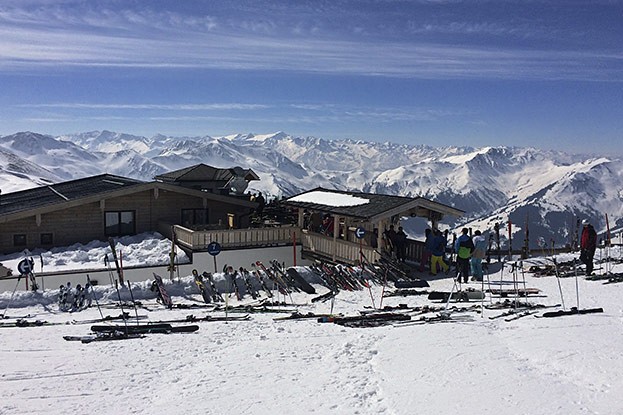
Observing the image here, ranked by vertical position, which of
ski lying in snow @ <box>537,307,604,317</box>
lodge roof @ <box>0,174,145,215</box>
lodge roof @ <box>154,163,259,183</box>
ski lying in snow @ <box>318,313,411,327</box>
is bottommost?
ski lying in snow @ <box>318,313,411,327</box>

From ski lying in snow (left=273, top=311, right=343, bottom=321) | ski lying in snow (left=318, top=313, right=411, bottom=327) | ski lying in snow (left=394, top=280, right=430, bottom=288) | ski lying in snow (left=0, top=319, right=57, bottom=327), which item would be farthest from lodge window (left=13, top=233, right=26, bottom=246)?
ski lying in snow (left=318, top=313, right=411, bottom=327)

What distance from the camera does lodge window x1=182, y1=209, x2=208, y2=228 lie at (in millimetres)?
28969

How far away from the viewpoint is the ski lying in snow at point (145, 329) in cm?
1227

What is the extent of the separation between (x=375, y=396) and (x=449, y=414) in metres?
1.15

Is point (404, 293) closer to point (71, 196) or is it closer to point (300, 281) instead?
point (300, 281)

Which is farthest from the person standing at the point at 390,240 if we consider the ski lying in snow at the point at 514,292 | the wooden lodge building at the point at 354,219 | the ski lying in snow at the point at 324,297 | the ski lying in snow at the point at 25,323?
the ski lying in snow at the point at 25,323

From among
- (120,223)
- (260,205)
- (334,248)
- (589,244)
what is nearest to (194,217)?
(260,205)

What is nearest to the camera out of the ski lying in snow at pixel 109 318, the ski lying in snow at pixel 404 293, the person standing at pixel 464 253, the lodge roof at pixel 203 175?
the ski lying in snow at pixel 109 318

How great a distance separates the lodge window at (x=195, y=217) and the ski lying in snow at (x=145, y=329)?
16497 millimetres

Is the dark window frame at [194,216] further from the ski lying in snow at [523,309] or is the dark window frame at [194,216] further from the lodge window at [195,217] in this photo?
the ski lying in snow at [523,309]

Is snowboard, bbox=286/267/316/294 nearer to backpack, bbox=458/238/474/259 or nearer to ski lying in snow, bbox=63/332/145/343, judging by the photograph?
backpack, bbox=458/238/474/259

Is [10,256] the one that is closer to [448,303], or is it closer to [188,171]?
[188,171]

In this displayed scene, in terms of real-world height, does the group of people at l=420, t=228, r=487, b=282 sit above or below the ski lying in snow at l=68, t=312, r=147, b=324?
above

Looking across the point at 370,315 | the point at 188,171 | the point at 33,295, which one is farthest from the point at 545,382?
the point at 188,171
